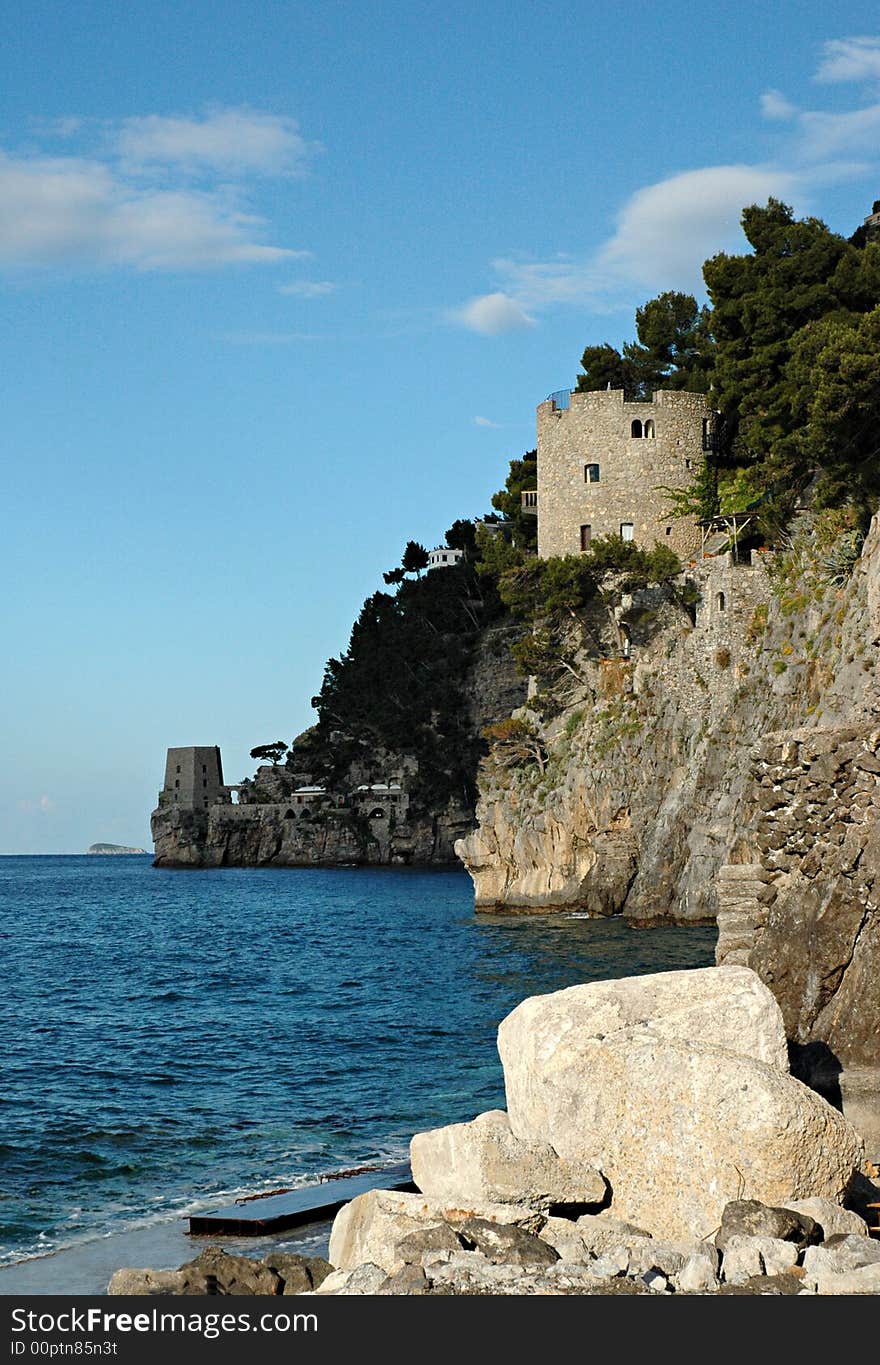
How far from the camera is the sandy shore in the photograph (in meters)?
11.4

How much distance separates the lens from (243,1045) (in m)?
26.5

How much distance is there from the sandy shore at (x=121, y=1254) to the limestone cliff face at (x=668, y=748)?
22094mm

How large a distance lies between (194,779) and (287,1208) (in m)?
132

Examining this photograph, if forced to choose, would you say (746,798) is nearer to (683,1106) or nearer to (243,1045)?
(243,1045)

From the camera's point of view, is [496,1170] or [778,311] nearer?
[496,1170]

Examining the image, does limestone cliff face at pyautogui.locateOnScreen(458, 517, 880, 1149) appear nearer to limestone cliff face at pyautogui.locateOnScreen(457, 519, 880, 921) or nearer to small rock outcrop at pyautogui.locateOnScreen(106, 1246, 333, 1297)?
limestone cliff face at pyautogui.locateOnScreen(457, 519, 880, 921)

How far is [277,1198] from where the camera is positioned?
44.1ft

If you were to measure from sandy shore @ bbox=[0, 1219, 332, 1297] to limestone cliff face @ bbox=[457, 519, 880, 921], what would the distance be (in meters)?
22.1

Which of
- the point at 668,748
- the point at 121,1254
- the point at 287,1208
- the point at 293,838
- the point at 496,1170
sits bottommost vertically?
the point at 293,838

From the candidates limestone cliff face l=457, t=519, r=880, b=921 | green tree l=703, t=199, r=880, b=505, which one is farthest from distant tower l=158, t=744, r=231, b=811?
green tree l=703, t=199, r=880, b=505

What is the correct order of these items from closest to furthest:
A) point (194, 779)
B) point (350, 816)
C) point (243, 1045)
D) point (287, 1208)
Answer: point (287, 1208)
point (243, 1045)
point (350, 816)
point (194, 779)

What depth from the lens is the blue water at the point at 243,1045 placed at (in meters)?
16.0

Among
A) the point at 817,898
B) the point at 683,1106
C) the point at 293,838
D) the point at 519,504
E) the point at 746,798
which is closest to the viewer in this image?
the point at 683,1106

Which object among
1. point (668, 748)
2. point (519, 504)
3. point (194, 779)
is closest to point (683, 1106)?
point (668, 748)
